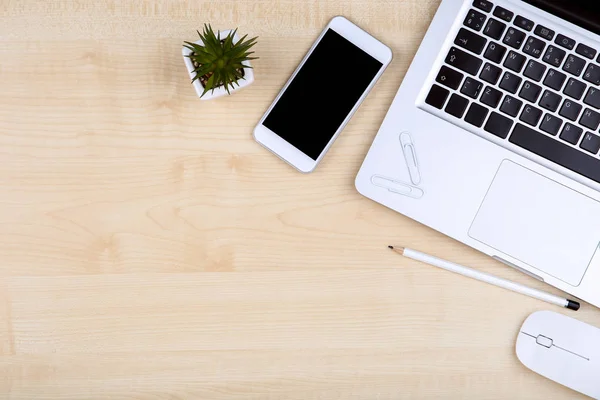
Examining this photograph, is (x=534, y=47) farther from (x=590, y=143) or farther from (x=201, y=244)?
(x=201, y=244)

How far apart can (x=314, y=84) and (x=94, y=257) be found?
36 centimetres

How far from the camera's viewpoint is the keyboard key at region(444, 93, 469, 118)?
728 mm

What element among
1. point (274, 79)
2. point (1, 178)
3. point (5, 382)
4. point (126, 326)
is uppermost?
point (274, 79)

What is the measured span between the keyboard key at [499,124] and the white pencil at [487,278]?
17 centimetres

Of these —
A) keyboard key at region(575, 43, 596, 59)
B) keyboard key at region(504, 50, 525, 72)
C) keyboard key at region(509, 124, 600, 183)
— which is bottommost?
keyboard key at region(509, 124, 600, 183)

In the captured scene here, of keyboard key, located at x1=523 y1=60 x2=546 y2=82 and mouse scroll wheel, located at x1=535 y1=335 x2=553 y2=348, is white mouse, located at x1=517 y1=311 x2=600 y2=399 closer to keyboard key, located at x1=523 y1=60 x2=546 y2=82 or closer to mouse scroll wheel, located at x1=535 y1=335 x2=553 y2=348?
mouse scroll wheel, located at x1=535 y1=335 x2=553 y2=348

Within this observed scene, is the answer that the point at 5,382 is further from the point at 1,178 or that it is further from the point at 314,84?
the point at 314,84

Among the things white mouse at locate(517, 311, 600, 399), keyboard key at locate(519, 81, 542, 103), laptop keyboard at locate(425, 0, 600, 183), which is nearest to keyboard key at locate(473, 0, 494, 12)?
laptop keyboard at locate(425, 0, 600, 183)

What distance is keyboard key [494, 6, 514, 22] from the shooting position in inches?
28.5

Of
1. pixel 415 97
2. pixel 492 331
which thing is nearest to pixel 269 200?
pixel 415 97

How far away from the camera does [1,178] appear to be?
0.77 m

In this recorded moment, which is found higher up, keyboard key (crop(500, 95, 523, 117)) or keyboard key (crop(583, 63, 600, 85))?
keyboard key (crop(583, 63, 600, 85))

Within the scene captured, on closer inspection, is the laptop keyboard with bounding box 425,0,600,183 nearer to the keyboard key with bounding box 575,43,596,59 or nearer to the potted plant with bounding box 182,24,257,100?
the keyboard key with bounding box 575,43,596,59

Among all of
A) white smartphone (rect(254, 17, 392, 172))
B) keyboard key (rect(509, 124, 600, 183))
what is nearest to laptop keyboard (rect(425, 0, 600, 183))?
keyboard key (rect(509, 124, 600, 183))
